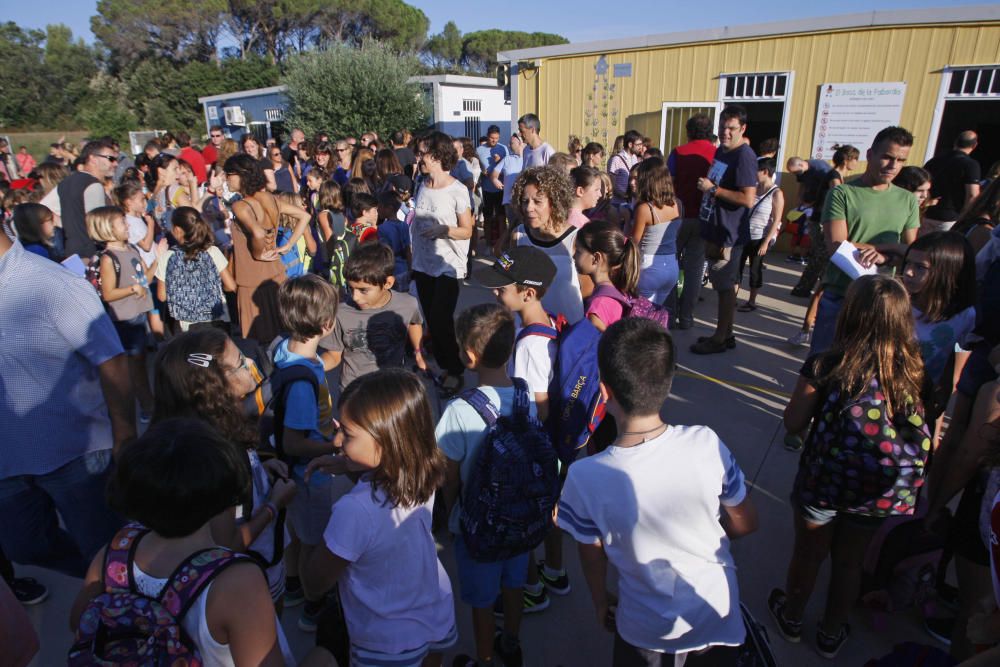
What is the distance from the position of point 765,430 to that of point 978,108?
1237 centimetres

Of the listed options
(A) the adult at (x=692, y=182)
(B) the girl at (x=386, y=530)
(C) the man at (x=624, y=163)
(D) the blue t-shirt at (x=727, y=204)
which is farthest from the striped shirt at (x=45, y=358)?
(C) the man at (x=624, y=163)

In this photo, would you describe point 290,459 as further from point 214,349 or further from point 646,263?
point 646,263

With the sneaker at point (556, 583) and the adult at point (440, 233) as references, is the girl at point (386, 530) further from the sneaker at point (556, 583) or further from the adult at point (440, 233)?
the adult at point (440, 233)

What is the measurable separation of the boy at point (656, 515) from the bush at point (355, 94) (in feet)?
74.4

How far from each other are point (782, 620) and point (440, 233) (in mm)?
3257

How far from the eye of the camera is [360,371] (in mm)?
3098

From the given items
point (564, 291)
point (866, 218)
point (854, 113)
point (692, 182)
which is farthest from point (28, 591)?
point (854, 113)

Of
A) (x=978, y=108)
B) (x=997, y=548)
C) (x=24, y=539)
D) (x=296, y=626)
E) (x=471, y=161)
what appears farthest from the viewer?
(x=978, y=108)

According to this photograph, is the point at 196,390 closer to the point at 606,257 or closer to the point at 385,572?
the point at 385,572

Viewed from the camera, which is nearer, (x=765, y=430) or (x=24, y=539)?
(x=24, y=539)

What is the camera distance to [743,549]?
3.04 meters

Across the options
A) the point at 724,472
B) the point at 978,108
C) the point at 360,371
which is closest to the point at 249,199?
the point at 360,371

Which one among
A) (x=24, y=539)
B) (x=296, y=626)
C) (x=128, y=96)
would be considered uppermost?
(x=128, y=96)

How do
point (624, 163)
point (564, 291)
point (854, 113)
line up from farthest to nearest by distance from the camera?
point (854, 113), point (624, 163), point (564, 291)
